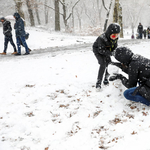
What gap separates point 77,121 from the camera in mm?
3449

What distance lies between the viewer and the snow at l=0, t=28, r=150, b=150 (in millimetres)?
2854

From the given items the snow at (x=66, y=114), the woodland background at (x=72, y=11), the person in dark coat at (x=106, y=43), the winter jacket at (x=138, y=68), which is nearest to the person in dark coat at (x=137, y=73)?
the winter jacket at (x=138, y=68)

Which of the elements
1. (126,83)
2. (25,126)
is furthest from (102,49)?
(25,126)

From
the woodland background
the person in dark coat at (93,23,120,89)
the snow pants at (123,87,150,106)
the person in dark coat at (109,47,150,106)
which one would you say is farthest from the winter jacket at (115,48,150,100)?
the woodland background

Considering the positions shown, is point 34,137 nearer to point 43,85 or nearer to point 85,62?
point 43,85

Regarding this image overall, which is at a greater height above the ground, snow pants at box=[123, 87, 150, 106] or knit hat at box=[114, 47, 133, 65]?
knit hat at box=[114, 47, 133, 65]

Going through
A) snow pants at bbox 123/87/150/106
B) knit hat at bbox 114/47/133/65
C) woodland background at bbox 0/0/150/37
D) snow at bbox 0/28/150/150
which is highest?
woodland background at bbox 0/0/150/37

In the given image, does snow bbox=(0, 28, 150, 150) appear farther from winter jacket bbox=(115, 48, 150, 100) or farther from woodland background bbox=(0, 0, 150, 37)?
woodland background bbox=(0, 0, 150, 37)

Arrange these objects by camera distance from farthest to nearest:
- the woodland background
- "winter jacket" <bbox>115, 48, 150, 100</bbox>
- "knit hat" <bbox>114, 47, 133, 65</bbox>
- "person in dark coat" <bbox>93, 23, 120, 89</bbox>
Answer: the woodland background < "person in dark coat" <bbox>93, 23, 120, 89</bbox> < "knit hat" <bbox>114, 47, 133, 65</bbox> < "winter jacket" <bbox>115, 48, 150, 100</bbox>

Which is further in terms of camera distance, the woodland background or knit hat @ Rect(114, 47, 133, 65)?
the woodland background

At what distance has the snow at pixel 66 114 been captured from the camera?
285 centimetres

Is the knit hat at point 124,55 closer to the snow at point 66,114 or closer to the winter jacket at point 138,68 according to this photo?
the winter jacket at point 138,68

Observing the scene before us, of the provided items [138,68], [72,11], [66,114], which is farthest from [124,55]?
[72,11]

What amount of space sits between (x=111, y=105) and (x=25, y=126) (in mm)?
2052
